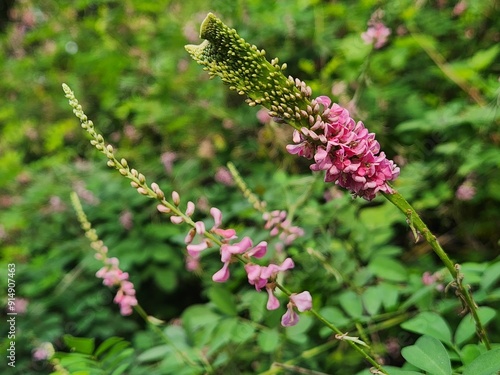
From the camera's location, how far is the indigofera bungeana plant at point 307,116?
760mm

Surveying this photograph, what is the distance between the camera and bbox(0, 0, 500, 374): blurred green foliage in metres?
1.51

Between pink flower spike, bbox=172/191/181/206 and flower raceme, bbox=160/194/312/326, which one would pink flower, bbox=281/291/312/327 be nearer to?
flower raceme, bbox=160/194/312/326

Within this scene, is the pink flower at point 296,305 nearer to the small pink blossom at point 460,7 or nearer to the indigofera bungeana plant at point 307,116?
the indigofera bungeana plant at point 307,116

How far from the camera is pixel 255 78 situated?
775mm

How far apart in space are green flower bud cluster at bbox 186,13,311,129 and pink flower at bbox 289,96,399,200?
28mm

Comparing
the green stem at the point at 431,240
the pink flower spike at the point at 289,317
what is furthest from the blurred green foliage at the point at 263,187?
the pink flower spike at the point at 289,317

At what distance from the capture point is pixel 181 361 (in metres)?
1.42

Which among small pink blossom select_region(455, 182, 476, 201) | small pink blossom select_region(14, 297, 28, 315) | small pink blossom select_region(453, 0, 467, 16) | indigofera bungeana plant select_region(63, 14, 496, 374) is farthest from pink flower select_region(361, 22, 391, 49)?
small pink blossom select_region(14, 297, 28, 315)

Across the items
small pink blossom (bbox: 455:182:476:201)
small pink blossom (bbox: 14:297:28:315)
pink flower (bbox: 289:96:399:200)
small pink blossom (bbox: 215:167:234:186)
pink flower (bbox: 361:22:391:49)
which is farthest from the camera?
small pink blossom (bbox: 215:167:234:186)

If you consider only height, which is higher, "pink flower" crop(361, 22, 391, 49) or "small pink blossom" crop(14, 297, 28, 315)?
"pink flower" crop(361, 22, 391, 49)

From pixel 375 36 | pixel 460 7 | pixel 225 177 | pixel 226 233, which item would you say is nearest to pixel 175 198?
pixel 226 233

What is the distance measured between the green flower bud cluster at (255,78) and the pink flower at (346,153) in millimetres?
28

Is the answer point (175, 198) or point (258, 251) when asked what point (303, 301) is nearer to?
point (258, 251)

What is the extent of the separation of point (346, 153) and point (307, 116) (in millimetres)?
81
